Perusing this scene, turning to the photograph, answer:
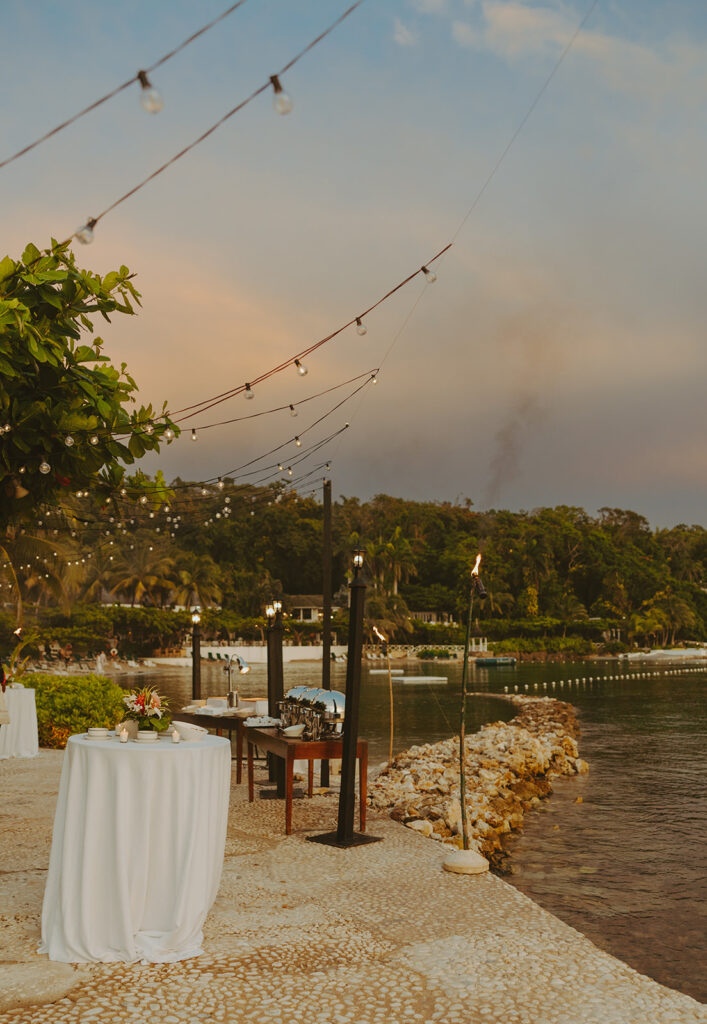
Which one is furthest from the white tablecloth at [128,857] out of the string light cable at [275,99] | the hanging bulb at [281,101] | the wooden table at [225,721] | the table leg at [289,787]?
the wooden table at [225,721]

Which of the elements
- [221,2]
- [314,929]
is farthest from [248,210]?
[314,929]

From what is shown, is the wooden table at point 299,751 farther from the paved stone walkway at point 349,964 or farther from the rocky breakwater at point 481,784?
the rocky breakwater at point 481,784

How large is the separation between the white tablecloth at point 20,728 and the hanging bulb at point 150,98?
8.87m

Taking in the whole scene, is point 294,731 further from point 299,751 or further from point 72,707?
point 72,707

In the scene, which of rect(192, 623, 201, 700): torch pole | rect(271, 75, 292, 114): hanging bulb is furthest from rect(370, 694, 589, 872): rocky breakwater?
rect(271, 75, 292, 114): hanging bulb

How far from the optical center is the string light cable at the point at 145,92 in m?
3.58

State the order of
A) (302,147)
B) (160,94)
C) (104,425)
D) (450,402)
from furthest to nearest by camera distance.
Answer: (450,402), (302,147), (104,425), (160,94)

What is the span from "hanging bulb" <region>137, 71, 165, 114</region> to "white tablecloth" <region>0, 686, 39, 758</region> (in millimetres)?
8870

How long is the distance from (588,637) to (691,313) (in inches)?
2147

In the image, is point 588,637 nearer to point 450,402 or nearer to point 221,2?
point 450,402

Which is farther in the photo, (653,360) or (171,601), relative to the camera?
(171,601)

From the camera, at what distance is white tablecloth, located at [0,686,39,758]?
10930 mm

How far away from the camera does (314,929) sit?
178 inches

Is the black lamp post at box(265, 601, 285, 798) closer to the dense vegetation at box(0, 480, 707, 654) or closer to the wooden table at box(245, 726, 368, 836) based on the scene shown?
the wooden table at box(245, 726, 368, 836)
